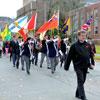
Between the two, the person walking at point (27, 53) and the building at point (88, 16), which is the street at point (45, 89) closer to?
the person walking at point (27, 53)

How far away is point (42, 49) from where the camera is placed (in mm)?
13289

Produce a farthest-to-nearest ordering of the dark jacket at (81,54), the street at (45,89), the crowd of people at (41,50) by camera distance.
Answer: the crowd of people at (41,50), the street at (45,89), the dark jacket at (81,54)

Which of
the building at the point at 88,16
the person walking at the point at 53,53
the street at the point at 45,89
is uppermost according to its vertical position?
the building at the point at 88,16

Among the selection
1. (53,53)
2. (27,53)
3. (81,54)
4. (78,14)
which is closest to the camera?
(81,54)

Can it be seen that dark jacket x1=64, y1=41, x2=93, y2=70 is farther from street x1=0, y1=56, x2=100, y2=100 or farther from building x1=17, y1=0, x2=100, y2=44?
building x1=17, y1=0, x2=100, y2=44

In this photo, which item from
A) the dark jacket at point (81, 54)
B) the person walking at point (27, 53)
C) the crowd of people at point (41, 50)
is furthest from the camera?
the crowd of people at point (41, 50)

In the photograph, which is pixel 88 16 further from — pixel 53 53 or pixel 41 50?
pixel 53 53

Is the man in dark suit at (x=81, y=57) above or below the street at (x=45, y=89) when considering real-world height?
above

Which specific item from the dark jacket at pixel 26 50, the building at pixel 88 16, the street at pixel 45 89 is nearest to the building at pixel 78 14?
the building at pixel 88 16

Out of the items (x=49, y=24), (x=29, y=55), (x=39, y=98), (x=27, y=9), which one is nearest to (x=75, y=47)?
(x=39, y=98)

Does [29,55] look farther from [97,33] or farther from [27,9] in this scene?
[27,9]

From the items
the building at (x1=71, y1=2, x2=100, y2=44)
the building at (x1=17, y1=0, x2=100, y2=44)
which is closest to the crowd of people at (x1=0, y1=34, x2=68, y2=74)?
the building at (x1=17, y1=0, x2=100, y2=44)

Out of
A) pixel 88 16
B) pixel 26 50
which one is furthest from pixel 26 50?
pixel 88 16

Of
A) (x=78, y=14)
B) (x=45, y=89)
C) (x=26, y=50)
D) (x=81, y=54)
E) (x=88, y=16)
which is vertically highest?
(x=78, y=14)
